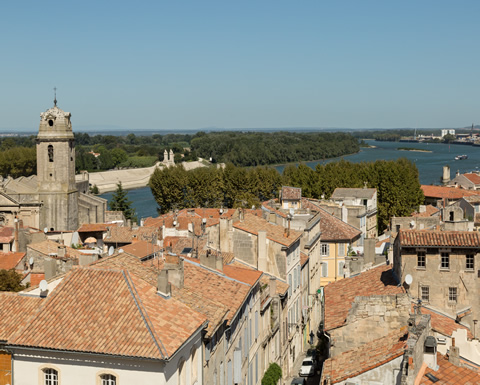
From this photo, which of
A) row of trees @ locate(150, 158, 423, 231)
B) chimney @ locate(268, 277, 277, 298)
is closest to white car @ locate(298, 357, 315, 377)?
chimney @ locate(268, 277, 277, 298)

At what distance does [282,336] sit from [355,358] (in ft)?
40.2

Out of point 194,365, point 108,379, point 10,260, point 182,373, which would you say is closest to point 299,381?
point 194,365

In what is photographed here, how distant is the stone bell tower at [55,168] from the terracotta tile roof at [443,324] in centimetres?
4336

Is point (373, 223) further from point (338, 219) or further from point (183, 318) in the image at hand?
point (183, 318)

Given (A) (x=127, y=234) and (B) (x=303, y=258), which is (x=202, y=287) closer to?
(B) (x=303, y=258)

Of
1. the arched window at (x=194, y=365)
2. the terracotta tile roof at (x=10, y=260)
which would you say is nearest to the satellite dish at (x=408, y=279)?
the arched window at (x=194, y=365)

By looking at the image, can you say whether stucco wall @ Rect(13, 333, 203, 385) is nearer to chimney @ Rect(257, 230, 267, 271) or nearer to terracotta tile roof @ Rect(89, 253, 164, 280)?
terracotta tile roof @ Rect(89, 253, 164, 280)

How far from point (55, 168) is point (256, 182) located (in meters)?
21.1

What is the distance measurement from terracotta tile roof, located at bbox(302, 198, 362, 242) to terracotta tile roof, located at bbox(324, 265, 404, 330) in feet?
56.8

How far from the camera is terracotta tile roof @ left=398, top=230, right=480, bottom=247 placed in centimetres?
2131

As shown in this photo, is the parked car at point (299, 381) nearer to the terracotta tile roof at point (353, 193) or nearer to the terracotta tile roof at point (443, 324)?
the terracotta tile roof at point (443, 324)

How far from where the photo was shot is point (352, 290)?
23.9 m

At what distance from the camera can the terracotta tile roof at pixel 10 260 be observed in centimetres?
3149

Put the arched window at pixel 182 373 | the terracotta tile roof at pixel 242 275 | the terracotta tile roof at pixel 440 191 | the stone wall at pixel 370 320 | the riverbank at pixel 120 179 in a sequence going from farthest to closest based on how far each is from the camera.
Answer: the riverbank at pixel 120 179 < the terracotta tile roof at pixel 440 191 < the terracotta tile roof at pixel 242 275 < the stone wall at pixel 370 320 < the arched window at pixel 182 373
